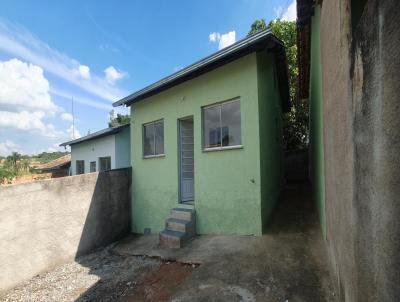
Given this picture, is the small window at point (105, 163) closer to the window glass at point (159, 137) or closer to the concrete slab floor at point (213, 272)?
the window glass at point (159, 137)

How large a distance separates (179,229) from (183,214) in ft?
1.67

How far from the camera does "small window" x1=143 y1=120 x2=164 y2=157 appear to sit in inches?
343

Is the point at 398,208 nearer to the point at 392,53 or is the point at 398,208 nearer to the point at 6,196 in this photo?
the point at 392,53

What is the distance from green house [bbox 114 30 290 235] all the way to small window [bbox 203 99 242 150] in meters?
0.03

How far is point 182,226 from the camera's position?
270 inches

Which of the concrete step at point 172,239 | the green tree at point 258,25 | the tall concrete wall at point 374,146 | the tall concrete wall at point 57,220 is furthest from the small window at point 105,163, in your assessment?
the green tree at point 258,25

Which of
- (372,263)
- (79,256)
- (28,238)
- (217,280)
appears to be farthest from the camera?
(79,256)

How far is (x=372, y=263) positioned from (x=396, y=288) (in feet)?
1.01

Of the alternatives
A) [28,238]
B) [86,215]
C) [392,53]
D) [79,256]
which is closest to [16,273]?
[28,238]

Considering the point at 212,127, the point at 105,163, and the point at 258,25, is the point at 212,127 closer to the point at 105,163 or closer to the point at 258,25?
the point at 105,163

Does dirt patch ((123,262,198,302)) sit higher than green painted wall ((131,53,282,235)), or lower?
lower

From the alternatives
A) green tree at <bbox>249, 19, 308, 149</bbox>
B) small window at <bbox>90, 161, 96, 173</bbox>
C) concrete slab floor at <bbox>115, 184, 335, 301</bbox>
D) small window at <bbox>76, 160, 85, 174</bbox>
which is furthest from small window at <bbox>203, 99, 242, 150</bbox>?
small window at <bbox>76, 160, 85, 174</bbox>

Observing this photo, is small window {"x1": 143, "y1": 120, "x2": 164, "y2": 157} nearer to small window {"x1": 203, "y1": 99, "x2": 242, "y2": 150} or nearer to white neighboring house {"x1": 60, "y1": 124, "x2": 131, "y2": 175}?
small window {"x1": 203, "y1": 99, "x2": 242, "y2": 150}

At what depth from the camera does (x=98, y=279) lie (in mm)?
5918
